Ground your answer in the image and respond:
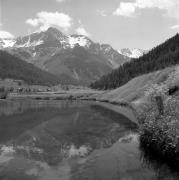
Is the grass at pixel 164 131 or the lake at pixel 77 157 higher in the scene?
the grass at pixel 164 131

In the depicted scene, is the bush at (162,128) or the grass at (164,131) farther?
the bush at (162,128)

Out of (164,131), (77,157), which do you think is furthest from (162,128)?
(77,157)

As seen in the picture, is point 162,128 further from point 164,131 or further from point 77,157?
point 77,157

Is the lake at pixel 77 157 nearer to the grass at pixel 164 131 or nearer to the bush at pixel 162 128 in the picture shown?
the grass at pixel 164 131

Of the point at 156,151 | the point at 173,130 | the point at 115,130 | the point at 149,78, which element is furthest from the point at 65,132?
the point at 149,78

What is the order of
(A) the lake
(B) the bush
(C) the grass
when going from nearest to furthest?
(A) the lake → (C) the grass → (B) the bush

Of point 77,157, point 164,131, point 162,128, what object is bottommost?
point 77,157

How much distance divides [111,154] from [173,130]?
11.4 m

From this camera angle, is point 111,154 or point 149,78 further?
point 149,78

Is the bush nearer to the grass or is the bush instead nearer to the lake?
the grass

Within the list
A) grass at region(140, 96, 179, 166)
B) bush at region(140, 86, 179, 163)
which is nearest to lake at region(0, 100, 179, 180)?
grass at region(140, 96, 179, 166)

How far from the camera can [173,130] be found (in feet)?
102

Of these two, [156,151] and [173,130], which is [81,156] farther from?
[173,130]

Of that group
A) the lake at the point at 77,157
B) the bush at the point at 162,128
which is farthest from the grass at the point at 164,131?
the lake at the point at 77,157
